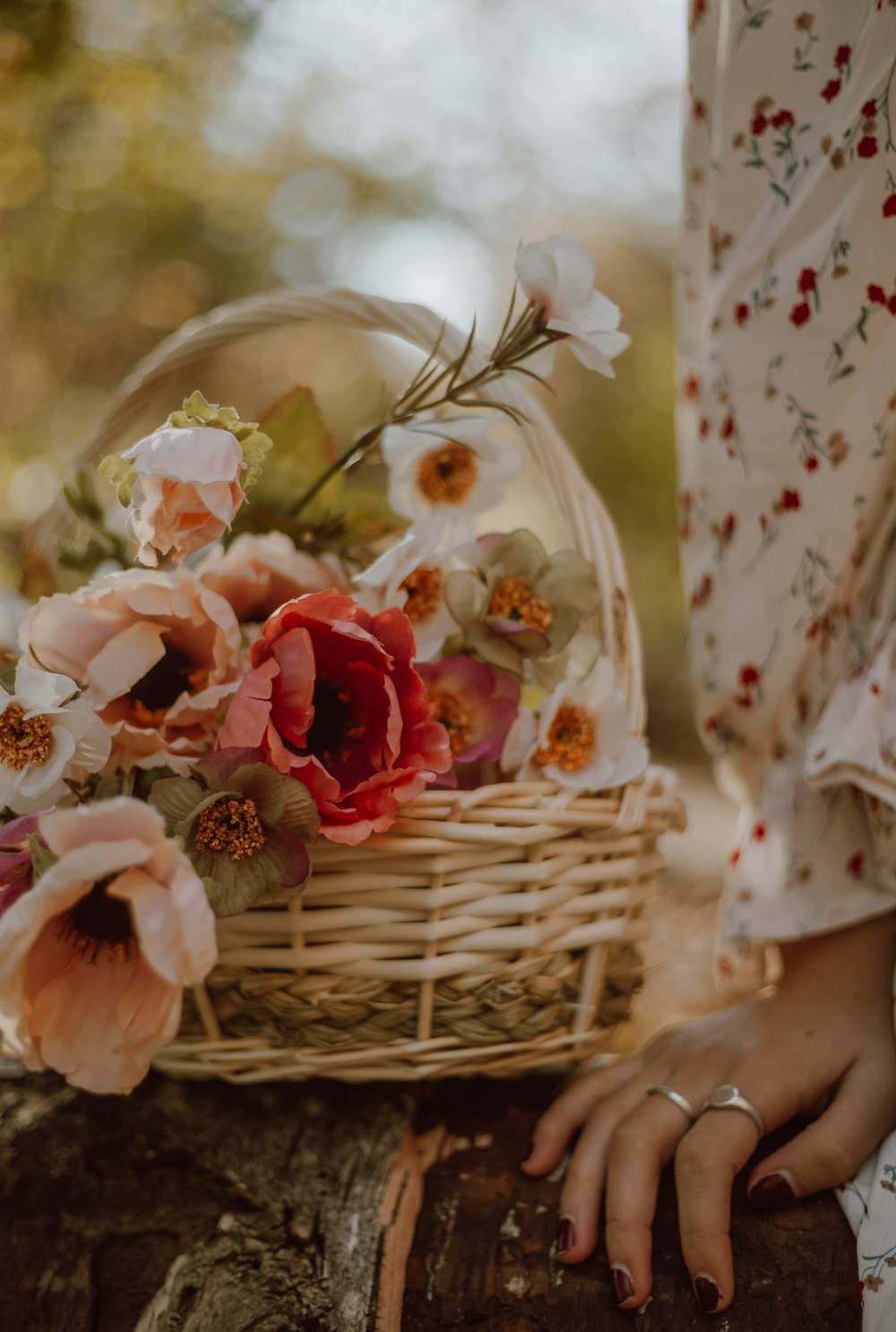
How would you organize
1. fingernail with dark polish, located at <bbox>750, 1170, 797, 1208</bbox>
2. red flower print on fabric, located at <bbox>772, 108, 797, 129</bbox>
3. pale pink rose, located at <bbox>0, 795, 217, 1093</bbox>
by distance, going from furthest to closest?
red flower print on fabric, located at <bbox>772, 108, 797, 129</bbox> → fingernail with dark polish, located at <bbox>750, 1170, 797, 1208</bbox> → pale pink rose, located at <bbox>0, 795, 217, 1093</bbox>

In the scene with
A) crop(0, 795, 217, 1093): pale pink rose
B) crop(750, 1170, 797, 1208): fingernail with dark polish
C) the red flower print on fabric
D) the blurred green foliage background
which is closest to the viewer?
crop(0, 795, 217, 1093): pale pink rose

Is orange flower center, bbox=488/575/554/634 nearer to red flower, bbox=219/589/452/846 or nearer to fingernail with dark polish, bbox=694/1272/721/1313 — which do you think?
red flower, bbox=219/589/452/846

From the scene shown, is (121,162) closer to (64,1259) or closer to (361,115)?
(361,115)

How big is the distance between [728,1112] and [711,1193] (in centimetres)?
5

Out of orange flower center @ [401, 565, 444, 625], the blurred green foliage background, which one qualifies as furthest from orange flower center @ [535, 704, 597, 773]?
the blurred green foliage background

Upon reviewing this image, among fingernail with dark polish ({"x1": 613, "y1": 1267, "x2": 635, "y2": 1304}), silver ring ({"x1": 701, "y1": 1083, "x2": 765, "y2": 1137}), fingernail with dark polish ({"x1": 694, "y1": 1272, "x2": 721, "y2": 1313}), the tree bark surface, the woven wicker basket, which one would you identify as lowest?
the tree bark surface

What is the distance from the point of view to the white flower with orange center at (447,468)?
593 millimetres

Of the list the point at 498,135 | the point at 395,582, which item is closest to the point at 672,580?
the point at 498,135

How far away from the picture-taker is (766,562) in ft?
2.35

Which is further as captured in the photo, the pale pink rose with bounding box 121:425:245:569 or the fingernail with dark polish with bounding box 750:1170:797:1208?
the fingernail with dark polish with bounding box 750:1170:797:1208

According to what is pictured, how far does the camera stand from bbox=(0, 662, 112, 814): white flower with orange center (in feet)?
1.48

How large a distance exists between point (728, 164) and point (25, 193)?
6.52ft

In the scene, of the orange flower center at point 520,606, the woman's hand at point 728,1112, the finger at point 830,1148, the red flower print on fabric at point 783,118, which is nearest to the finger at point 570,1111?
the woman's hand at point 728,1112

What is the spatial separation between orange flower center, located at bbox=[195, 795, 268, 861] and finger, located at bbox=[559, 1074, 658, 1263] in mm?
333
